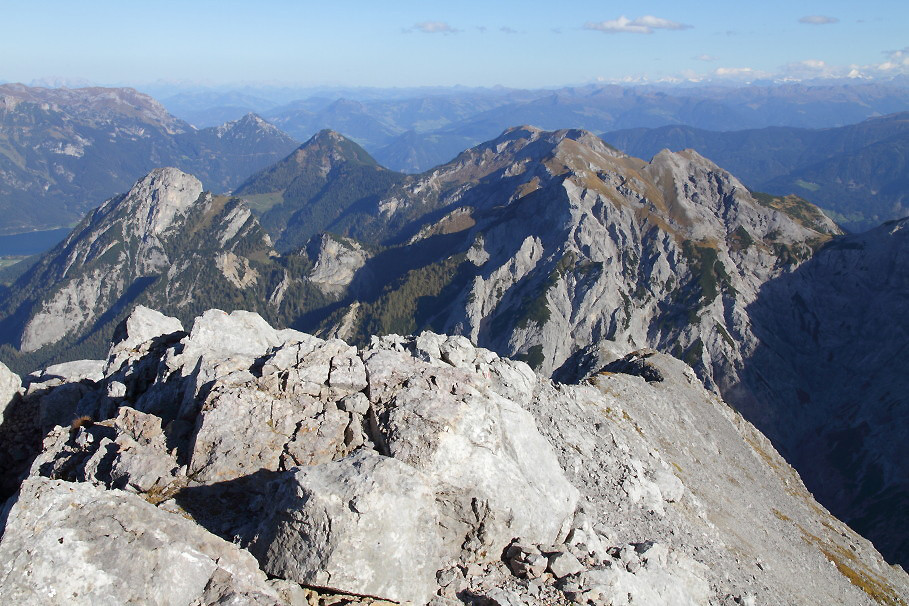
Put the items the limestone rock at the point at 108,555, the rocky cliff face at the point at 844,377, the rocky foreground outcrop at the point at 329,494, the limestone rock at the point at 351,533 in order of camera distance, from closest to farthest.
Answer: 1. the limestone rock at the point at 108,555
2. the rocky foreground outcrop at the point at 329,494
3. the limestone rock at the point at 351,533
4. the rocky cliff face at the point at 844,377

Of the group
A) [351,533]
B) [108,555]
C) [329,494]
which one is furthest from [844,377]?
[108,555]

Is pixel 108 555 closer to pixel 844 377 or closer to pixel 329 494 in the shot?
pixel 329 494

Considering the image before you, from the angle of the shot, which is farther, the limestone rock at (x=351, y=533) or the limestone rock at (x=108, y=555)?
the limestone rock at (x=351, y=533)

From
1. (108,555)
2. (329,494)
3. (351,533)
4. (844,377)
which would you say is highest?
(329,494)

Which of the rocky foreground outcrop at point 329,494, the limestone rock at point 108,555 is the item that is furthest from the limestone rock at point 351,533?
the limestone rock at point 108,555

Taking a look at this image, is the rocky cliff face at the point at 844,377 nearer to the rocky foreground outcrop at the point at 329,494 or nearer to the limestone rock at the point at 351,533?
the rocky foreground outcrop at the point at 329,494

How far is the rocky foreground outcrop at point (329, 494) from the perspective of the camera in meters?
16.2

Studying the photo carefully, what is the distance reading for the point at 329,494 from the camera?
1773 centimetres

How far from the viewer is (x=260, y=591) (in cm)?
1616

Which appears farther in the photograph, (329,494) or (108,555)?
(329,494)

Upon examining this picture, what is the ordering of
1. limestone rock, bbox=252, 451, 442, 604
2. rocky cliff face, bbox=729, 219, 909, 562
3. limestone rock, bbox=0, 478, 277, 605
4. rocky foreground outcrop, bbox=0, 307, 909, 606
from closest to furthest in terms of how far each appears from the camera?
limestone rock, bbox=0, 478, 277, 605
rocky foreground outcrop, bbox=0, 307, 909, 606
limestone rock, bbox=252, 451, 442, 604
rocky cliff face, bbox=729, 219, 909, 562

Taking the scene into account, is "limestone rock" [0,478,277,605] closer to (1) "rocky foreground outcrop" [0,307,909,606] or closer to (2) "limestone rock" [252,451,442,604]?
(1) "rocky foreground outcrop" [0,307,909,606]

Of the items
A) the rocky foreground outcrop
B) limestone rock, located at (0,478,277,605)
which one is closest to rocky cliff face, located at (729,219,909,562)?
the rocky foreground outcrop

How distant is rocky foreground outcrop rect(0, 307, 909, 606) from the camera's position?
53.1ft
